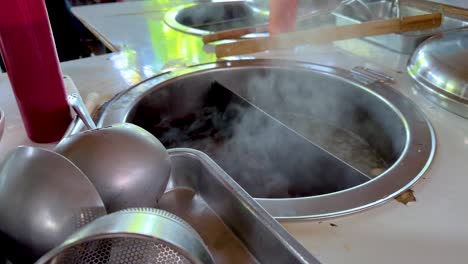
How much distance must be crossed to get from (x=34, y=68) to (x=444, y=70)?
0.93 m

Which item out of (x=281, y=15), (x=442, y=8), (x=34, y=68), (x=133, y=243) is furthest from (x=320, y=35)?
(x=133, y=243)

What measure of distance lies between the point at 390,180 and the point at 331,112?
55 centimetres

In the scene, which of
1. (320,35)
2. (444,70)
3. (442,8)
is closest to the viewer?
(444,70)

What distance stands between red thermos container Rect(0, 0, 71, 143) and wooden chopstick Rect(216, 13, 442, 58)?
47cm

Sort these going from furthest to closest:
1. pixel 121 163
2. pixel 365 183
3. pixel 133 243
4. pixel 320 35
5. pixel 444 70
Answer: pixel 320 35 → pixel 444 70 → pixel 365 183 → pixel 121 163 → pixel 133 243

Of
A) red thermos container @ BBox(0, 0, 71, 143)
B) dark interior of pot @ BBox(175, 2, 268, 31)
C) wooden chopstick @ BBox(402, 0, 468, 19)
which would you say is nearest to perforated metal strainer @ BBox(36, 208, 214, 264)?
red thermos container @ BBox(0, 0, 71, 143)

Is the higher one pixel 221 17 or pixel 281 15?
pixel 281 15

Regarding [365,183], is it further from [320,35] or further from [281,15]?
[281,15]

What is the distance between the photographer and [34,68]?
0.73 meters

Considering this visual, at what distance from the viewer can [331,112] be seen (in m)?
1.20

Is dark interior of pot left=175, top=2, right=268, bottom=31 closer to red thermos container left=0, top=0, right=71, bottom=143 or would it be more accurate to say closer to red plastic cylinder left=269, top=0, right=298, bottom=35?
red plastic cylinder left=269, top=0, right=298, bottom=35

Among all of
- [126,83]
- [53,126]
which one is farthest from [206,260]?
[126,83]

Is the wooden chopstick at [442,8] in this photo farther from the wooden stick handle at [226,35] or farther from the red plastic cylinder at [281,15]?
the wooden stick handle at [226,35]

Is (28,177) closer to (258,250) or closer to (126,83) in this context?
(258,250)
